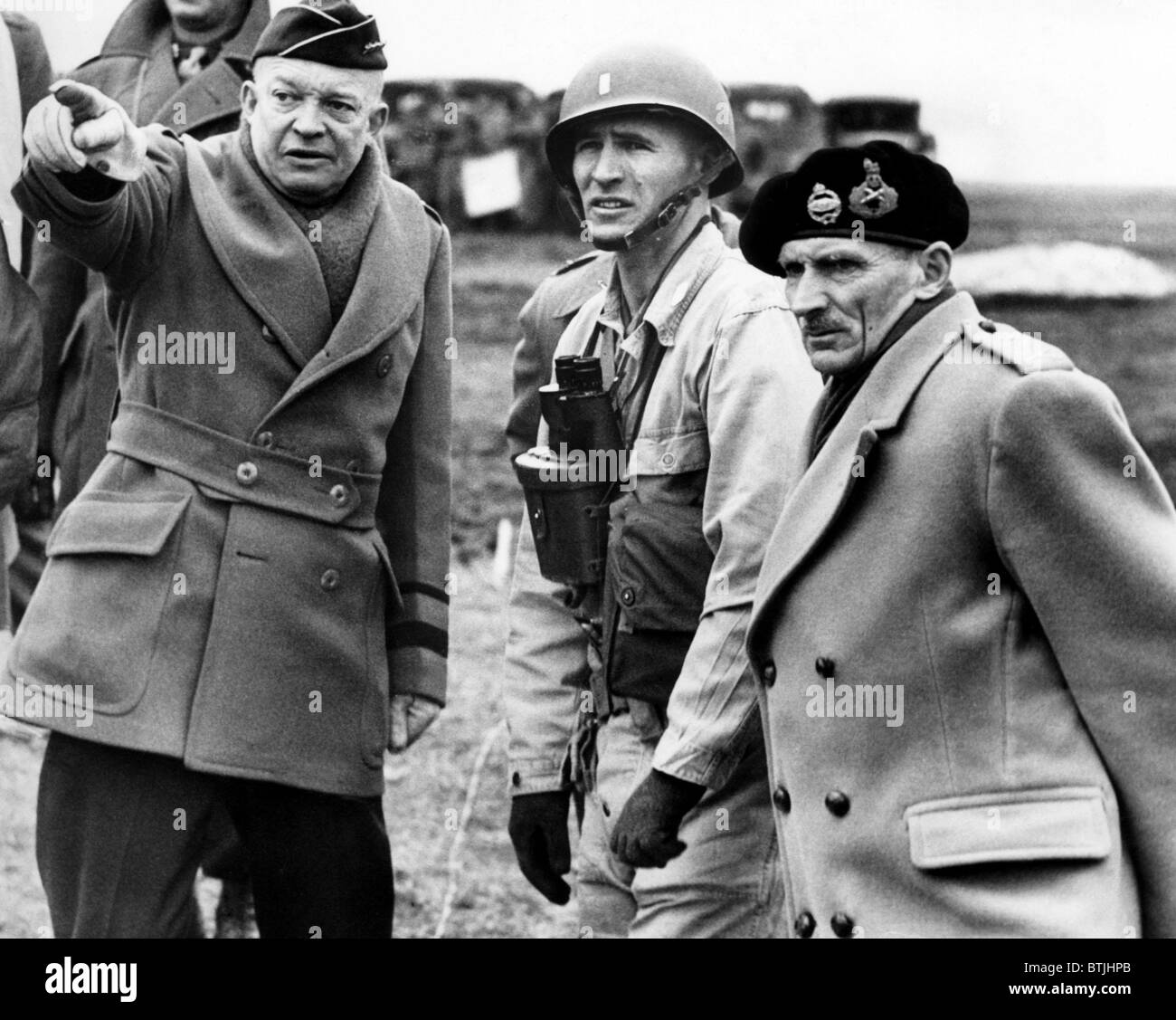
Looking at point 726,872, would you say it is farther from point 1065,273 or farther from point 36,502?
point 1065,273

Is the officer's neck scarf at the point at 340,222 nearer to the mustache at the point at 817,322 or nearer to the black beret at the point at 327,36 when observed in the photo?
the black beret at the point at 327,36

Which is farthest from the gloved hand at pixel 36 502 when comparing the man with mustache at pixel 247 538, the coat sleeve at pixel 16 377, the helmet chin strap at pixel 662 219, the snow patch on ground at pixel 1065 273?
the snow patch on ground at pixel 1065 273

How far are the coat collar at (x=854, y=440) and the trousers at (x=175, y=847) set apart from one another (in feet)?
3.75

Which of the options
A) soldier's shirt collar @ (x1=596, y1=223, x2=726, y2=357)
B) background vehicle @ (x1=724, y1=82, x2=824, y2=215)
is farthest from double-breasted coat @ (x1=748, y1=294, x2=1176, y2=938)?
background vehicle @ (x1=724, y1=82, x2=824, y2=215)

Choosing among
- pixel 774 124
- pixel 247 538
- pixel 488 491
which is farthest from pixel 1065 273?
pixel 247 538

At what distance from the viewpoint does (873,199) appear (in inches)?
147

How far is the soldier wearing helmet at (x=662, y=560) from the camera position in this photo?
13.6 feet

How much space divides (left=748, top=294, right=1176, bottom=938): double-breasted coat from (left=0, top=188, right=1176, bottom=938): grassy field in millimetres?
2079

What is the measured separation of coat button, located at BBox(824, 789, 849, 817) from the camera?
11.9 ft

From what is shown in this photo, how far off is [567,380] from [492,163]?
238 centimetres

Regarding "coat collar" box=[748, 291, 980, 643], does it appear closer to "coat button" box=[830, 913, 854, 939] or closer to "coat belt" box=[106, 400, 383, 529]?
"coat button" box=[830, 913, 854, 939]
